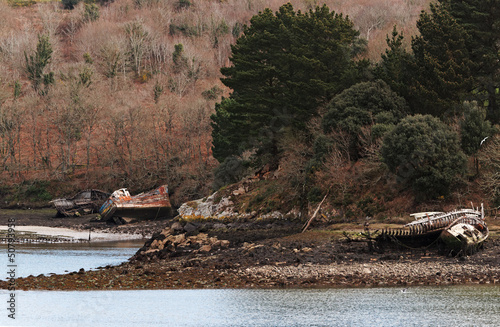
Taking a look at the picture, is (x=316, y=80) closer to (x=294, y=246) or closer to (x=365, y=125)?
(x=365, y=125)

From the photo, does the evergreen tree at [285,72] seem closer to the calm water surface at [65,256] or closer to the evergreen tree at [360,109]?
the evergreen tree at [360,109]

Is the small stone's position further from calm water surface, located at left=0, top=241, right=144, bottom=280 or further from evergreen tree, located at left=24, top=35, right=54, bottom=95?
evergreen tree, located at left=24, top=35, right=54, bottom=95

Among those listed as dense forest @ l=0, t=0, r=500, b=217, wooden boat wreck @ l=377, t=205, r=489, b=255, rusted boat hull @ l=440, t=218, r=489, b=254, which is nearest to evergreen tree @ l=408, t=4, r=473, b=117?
dense forest @ l=0, t=0, r=500, b=217

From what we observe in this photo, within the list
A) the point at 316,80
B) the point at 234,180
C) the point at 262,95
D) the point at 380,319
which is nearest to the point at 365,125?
the point at 316,80

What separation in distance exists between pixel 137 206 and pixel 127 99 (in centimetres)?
3375

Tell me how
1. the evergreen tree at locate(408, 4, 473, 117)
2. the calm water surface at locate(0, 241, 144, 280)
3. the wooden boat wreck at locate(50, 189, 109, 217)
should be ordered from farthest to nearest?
the wooden boat wreck at locate(50, 189, 109, 217) → the evergreen tree at locate(408, 4, 473, 117) → the calm water surface at locate(0, 241, 144, 280)

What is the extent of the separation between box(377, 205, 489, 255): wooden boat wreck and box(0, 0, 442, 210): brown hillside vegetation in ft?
117

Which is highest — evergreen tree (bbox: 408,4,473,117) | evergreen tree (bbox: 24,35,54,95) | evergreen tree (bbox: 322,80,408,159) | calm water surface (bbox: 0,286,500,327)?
evergreen tree (bbox: 24,35,54,95)

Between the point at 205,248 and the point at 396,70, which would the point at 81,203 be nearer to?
the point at 396,70

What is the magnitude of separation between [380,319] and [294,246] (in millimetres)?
13581

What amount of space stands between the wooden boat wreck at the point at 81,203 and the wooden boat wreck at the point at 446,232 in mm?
54280

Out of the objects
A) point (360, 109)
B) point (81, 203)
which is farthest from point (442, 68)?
point (81, 203)

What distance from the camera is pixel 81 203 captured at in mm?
86562

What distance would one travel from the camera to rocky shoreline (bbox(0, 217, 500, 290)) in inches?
1284
